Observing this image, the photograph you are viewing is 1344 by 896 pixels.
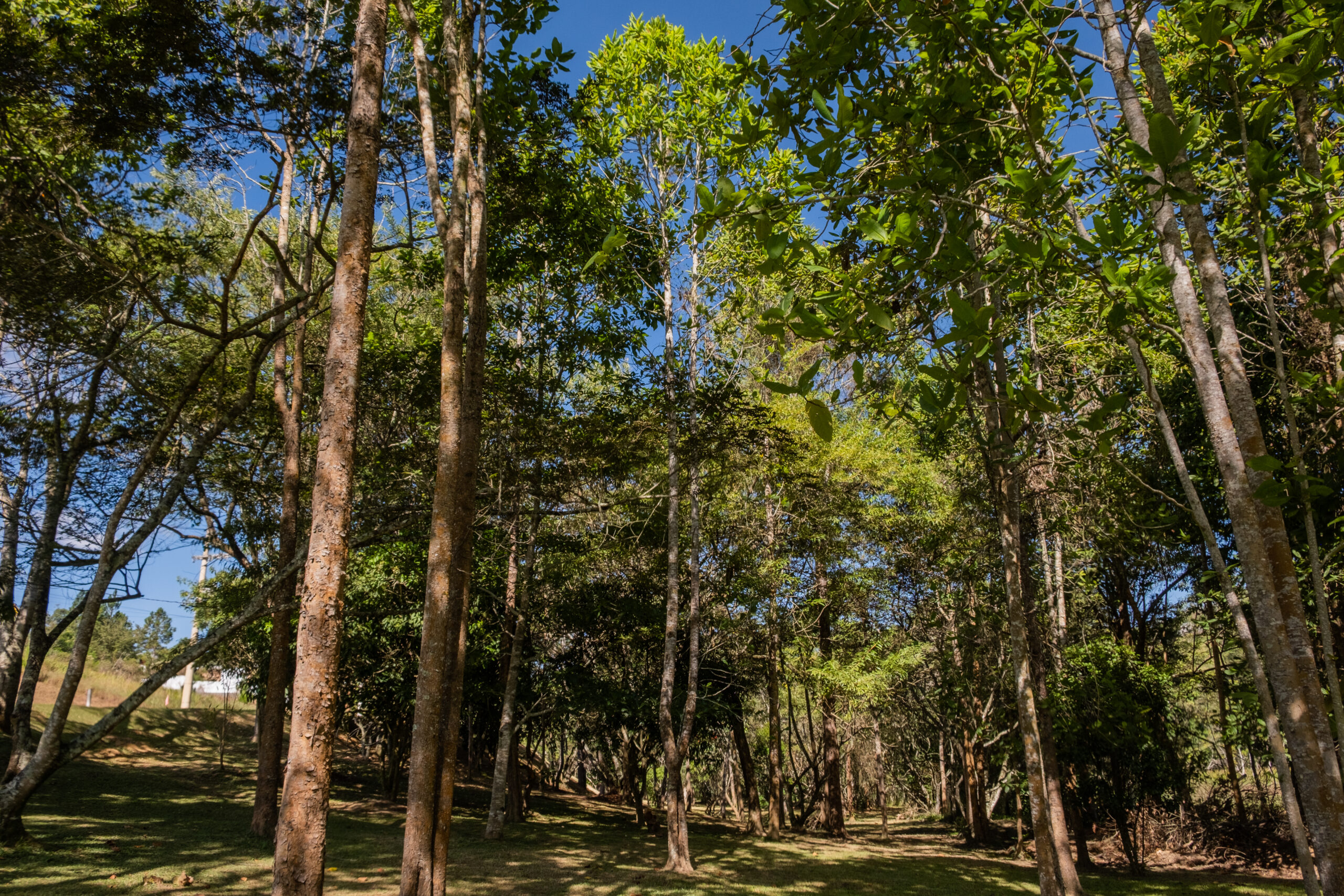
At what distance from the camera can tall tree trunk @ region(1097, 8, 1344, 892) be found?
2.15 m

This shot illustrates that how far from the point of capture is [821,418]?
1.78 m

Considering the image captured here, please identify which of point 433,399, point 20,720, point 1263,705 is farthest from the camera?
point 433,399

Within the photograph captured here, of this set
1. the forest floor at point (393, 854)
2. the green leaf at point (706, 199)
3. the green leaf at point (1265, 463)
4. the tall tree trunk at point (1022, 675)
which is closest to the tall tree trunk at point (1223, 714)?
the forest floor at point (393, 854)

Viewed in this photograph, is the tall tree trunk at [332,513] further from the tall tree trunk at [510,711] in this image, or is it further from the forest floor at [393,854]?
the tall tree trunk at [510,711]

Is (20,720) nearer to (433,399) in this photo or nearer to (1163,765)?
(433,399)

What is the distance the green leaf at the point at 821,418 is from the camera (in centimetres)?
172

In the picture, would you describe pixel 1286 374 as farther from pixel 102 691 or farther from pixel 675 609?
pixel 102 691

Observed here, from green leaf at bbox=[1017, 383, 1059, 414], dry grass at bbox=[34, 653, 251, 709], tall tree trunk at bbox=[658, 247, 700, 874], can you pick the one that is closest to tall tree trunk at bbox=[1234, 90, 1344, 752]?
green leaf at bbox=[1017, 383, 1059, 414]

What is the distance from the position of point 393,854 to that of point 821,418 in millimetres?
9460

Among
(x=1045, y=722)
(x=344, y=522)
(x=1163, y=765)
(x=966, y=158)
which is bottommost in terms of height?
(x=1163, y=765)

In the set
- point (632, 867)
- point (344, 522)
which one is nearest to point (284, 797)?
point (344, 522)

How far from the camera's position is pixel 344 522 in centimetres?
382

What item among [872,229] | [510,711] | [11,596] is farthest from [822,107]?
[11,596]

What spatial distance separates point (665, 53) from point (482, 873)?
1181 cm
